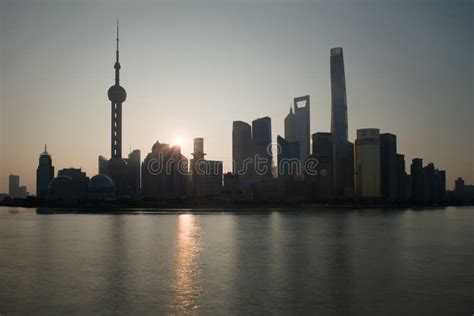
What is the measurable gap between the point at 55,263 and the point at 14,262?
5.37 meters

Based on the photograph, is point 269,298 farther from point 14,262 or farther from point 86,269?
point 14,262

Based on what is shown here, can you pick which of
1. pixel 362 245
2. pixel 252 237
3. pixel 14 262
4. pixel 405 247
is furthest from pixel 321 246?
pixel 14 262

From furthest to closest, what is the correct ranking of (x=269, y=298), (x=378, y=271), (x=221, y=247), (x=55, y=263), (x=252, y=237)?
(x=252, y=237)
(x=221, y=247)
(x=55, y=263)
(x=378, y=271)
(x=269, y=298)

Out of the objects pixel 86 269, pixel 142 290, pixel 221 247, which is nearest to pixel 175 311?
pixel 142 290

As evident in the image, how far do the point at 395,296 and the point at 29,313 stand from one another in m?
28.1

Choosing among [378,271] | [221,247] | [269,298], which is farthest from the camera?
[221,247]

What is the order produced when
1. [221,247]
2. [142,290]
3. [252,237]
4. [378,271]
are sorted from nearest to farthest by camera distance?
[142,290]
[378,271]
[221,247]
[252,237]

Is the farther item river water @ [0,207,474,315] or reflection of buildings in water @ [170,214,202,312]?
reflection of buildings in water @ [170,214,202,312]

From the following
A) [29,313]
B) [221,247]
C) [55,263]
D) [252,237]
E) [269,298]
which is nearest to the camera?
[29,313]

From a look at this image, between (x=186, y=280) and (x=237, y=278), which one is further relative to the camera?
(x=237, y=278)

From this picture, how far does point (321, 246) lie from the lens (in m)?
75.5

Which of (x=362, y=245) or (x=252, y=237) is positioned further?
(x=252, y=237)

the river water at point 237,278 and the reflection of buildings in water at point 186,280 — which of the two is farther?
the reflection of buildings in water at point 186,280

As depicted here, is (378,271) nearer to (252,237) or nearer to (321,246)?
(321,246)
